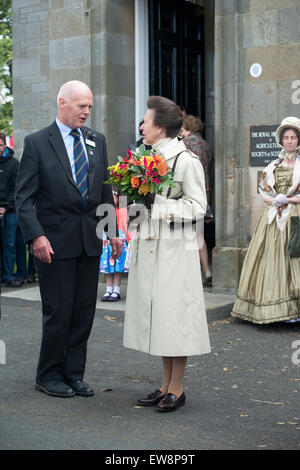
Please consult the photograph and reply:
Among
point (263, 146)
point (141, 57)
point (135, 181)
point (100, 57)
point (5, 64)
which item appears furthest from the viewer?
point (5, 64)

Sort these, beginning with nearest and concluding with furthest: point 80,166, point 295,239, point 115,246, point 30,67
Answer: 1. point 80,166
2. point 115,246
3. point 295,239
4. point 30,67

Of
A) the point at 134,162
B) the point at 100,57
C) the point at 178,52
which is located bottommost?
the point at 134,162

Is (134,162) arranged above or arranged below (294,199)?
above

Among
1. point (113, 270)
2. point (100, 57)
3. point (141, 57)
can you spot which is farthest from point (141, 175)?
point (141, 57)

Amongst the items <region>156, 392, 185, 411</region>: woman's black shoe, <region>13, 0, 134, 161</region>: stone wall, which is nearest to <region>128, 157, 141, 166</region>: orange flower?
<region>156, 392, 185, 411</region>: woman's black shoe

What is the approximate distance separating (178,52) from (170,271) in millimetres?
6976

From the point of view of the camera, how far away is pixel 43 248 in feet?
17.5

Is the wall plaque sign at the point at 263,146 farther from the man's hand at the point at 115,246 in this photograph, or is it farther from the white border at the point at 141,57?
the man's hand at the point at 115,246

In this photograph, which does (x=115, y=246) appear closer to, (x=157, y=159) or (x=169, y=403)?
(x=157, y=159)

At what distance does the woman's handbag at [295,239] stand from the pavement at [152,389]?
2.59 ft

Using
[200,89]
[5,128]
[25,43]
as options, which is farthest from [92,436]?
[5,128]

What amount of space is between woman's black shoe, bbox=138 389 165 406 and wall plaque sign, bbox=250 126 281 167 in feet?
14.7

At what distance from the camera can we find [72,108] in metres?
5.48

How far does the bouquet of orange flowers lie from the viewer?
4.98 m
